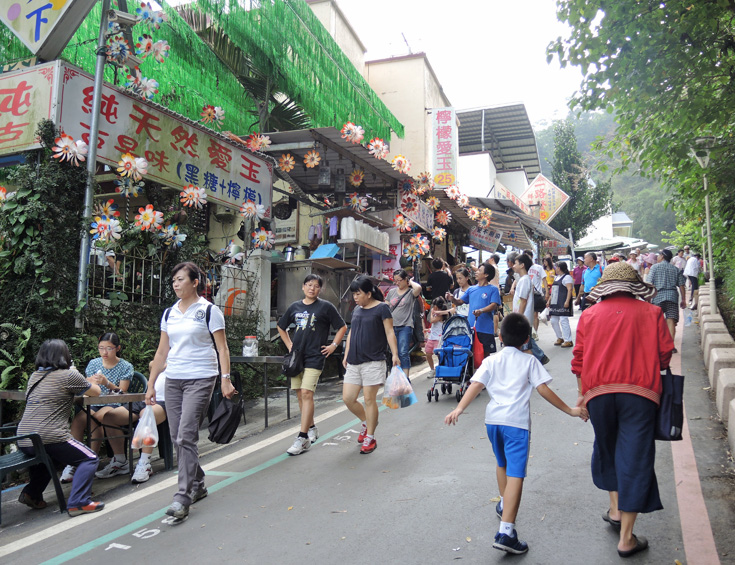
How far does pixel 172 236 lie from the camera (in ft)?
28.8

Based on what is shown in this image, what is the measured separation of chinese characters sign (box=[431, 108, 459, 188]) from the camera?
70.3 ft

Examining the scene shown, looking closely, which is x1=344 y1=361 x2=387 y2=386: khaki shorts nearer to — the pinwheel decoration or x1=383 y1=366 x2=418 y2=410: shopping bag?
x1=383 y1=366 x2=418 y2=410: shopping bag

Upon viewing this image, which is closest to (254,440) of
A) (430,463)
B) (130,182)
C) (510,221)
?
(430,463)

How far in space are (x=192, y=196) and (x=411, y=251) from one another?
7.49 m

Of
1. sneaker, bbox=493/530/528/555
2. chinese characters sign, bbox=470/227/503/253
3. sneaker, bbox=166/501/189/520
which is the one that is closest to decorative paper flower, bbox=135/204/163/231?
sneaker, bbox=166/501/189/520

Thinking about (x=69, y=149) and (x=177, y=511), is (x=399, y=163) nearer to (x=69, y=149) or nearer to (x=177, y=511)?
(x=69, y=149)

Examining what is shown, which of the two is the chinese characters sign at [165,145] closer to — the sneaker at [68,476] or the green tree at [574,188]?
the sneaker at [68,476]

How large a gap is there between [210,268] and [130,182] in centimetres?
191

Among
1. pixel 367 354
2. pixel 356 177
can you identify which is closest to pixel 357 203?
pixel 356 177

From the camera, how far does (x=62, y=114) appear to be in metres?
7.31

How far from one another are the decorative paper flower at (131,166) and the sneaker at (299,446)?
166 inches

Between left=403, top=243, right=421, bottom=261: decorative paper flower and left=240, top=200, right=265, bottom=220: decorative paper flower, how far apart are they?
17.9ft

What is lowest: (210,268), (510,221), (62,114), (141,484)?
(141,484)

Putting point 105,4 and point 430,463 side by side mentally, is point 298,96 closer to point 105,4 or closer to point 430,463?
point 105,4
